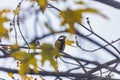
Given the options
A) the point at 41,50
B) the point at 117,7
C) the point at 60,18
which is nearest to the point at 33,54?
the point at 41,50

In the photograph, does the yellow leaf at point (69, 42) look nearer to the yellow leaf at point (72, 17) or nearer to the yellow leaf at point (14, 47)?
the yellow leaf at point (14, 47)

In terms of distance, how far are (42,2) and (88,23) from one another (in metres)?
0.84

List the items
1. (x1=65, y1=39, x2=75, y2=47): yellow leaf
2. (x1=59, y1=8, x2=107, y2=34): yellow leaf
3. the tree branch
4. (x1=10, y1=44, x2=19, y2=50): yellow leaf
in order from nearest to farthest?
(x1=59, y1=8, x2=107, y2=34): yellow leaf → the tree branch → (x1=10, y1=44, x2=19, y2=50): yellow leaf → (x1=65, y1=39, x2=75, y2=47): yellow leaf

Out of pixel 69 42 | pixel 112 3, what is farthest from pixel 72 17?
pixel 69 42

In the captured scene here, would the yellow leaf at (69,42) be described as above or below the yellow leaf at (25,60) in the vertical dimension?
above

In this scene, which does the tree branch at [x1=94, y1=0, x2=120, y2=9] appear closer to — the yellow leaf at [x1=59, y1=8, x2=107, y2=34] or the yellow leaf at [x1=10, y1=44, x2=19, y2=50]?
the yellow leaf at [x1=59, y1=8, x2=107, y2=34]

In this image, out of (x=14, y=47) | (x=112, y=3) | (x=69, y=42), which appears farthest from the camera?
(x=69, y=42)

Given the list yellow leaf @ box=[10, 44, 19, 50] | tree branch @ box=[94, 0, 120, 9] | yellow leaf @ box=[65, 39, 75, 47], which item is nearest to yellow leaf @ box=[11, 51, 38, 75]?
yellow leaf @ box=[10, 44, 19, 50]

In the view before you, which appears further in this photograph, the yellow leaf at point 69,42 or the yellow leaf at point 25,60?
the yellow leaf at point 69,42

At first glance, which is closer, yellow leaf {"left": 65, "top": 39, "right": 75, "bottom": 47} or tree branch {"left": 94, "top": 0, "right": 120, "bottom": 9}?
tree branch {"left": 94, "top": 0, "right": 120, "bottom": 9}

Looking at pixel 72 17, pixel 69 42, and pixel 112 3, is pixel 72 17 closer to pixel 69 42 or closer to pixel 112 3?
pixel 112 3

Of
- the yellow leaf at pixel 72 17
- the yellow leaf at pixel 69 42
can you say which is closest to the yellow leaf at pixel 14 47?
the yellow leaf at pixel 72 17

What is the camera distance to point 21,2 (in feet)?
7.64

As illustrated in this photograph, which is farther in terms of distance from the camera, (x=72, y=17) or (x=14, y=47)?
(x=14, y=47)
